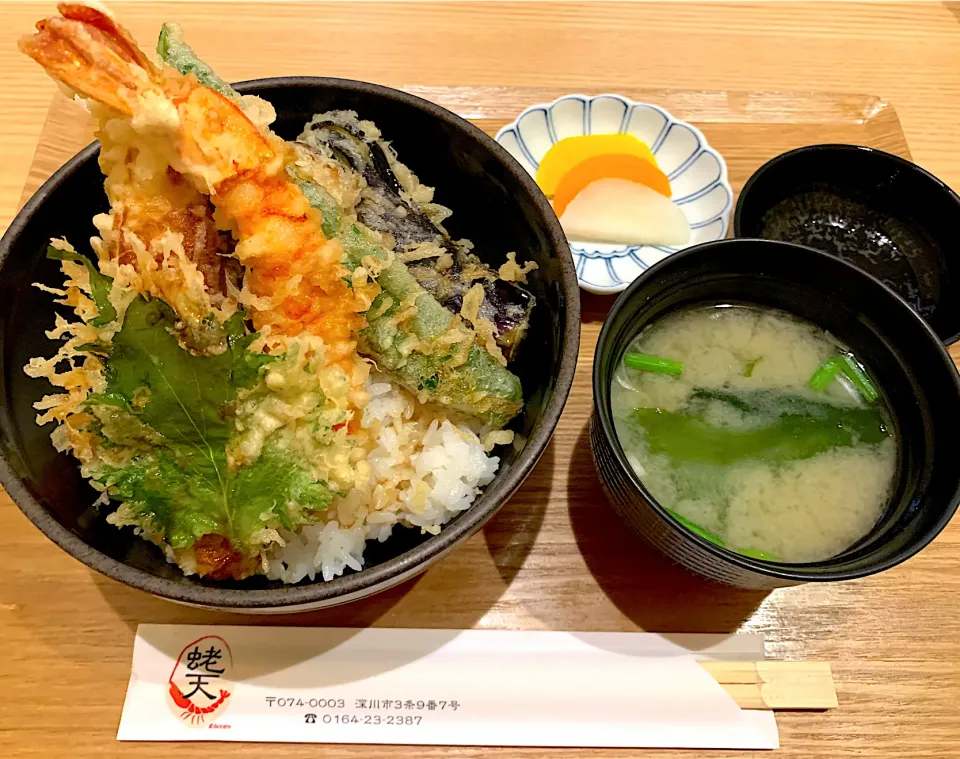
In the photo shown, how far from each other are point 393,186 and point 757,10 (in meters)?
1.75

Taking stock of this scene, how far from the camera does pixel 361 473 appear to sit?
120 centimetres

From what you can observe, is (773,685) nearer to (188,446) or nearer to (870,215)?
(188,446)

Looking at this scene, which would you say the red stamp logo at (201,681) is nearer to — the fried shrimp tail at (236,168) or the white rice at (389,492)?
the white rice at (389,492)

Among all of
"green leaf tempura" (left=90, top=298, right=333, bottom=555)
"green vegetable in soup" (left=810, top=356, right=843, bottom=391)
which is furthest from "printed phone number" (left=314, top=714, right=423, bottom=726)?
"green vegetable in soup" (left=810, top=356, right=843, bottom=391)

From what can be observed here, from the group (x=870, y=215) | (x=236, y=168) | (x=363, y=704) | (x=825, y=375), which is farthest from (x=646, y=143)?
(x=363, y=704)

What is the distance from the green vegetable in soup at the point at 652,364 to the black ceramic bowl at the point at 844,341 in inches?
2.5

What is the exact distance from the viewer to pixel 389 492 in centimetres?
131

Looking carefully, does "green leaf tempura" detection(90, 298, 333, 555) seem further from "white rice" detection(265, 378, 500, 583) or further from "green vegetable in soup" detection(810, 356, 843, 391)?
"green vegetable in soup" detection(810, 356, 843, 391)

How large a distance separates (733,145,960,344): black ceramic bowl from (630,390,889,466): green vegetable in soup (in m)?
0.58

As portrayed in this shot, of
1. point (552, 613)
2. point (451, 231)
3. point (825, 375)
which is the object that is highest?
point (451, 231)

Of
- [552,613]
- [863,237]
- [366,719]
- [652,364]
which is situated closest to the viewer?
[366,719]

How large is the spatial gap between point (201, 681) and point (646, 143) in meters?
1.88

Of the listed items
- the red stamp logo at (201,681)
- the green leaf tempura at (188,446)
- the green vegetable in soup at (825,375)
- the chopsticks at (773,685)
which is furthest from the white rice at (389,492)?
the green vegetable in soup at (825,375)

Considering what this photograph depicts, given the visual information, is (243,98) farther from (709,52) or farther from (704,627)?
(709,52)
